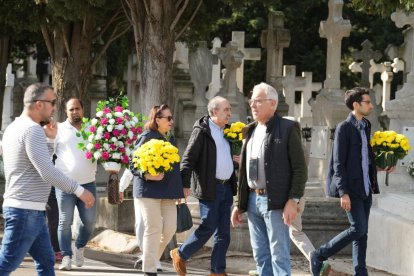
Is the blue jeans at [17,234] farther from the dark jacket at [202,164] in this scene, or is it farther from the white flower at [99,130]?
the white flower at [99,130]

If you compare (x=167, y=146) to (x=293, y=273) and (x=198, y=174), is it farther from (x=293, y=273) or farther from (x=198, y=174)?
(x=293, y=273)

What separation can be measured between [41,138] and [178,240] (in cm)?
601

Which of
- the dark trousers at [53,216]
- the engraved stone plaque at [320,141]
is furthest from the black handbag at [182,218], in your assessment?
the engraved stone plaque at [320,141]

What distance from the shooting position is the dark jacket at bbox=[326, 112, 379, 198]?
1051 cm

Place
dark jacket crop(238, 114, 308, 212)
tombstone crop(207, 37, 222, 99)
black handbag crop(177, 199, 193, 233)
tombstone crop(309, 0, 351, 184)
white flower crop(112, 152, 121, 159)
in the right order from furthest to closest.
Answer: tombstone crop(207, 37, 222, 99)
tombstone crop(309, 0, 351, 184)
white flower crop(112, 152, 121, 159)
black handbag crop(177, 199, 193, 233)
dark jacket crop(238, 114, 308, 212)

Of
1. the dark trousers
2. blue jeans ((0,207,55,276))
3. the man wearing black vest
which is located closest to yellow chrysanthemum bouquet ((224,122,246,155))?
the man wearing black vest

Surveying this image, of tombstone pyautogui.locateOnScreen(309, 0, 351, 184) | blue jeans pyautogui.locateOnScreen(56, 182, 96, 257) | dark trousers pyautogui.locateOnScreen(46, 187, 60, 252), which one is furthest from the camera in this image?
tombstone pyautogui.locateOnScreen(309, 0, 351, 184)

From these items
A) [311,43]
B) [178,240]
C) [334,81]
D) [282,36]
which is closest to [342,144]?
[178,240]

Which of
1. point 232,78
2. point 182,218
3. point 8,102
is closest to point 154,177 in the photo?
point 182,218

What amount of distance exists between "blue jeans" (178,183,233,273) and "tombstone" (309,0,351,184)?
742cm

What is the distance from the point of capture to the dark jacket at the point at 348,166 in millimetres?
10508

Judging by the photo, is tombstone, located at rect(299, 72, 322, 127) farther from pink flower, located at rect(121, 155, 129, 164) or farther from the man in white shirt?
the man in white shirt

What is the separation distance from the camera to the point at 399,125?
15297 millimetres

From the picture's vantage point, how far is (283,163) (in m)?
8.94
